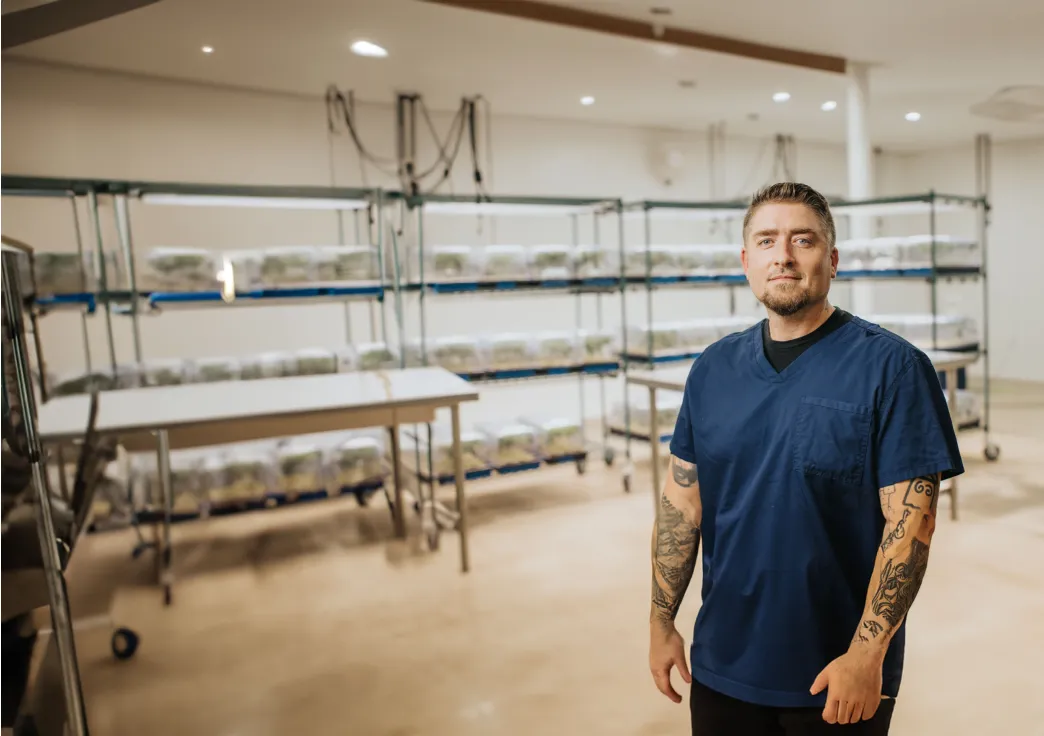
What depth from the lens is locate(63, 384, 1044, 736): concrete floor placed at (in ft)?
7.82

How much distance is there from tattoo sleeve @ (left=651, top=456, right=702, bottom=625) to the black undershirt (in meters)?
0.28

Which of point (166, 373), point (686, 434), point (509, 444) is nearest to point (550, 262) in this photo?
point (509, 444)

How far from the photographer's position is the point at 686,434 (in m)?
1.47

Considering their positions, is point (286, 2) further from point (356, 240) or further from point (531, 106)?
point (531, 106)

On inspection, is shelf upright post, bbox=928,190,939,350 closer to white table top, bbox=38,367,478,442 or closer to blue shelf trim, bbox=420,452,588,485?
blue shelf trim, bbox=420,452,588,485

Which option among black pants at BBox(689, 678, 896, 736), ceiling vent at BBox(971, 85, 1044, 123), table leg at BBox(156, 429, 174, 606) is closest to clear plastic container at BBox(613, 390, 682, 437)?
table leg at BBox(156, 429, 174, 606)

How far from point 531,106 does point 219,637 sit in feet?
14.7

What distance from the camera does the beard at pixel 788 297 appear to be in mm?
1260

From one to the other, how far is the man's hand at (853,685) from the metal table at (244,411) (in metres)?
2.27

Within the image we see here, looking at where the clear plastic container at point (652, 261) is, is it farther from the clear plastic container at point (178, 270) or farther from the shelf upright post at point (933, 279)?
the clear plastic container at point (178, 270)

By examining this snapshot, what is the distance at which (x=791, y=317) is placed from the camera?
4.29 ft

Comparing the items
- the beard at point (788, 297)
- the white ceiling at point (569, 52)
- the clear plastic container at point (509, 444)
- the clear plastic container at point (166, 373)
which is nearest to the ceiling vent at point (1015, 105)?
the white ceiling at point (569, 52)

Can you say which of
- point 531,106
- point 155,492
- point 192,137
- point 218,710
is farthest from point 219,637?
point 531,106

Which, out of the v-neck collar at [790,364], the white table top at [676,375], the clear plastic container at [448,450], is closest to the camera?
the v-neck collar at [790,364]
